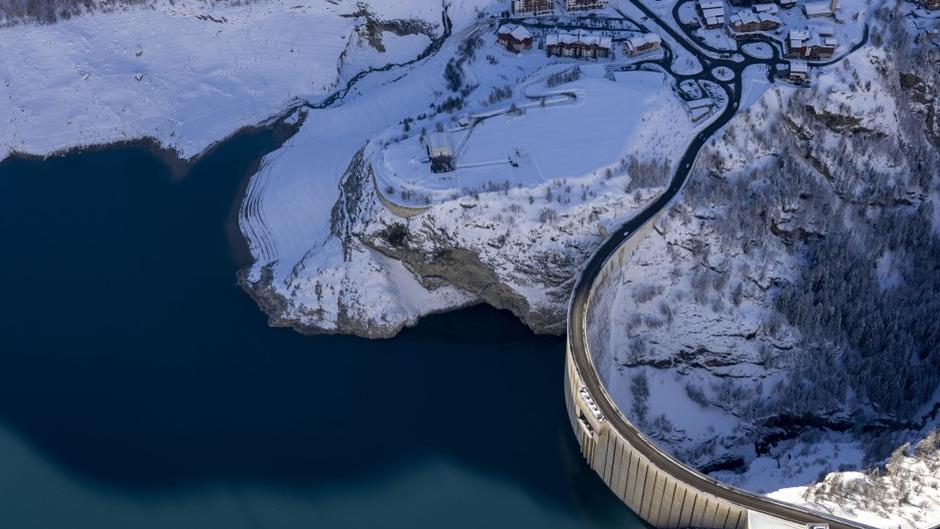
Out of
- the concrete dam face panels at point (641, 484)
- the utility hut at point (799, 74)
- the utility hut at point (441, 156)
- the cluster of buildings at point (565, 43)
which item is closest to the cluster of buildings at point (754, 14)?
the cluster of buildings at point (565, 43)

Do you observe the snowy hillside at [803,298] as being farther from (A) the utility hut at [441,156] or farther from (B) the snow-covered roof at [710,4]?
(A) the utility hut at [441,156]

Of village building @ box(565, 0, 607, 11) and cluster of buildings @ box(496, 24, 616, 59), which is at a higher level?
village building @ box(565, 0, 607, 11)

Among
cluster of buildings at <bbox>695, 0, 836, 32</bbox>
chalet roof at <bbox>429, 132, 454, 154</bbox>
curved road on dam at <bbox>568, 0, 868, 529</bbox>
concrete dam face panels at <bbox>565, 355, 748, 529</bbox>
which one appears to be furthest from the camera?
cluster of buildings at <bbox>695, 0, 836, 32</bbox>

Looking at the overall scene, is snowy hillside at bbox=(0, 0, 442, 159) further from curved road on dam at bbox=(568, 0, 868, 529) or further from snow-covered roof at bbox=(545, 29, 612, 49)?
curved road on dam at bbox=(568, 0, 868, 529)

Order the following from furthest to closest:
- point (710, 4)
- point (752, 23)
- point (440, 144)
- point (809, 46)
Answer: point (710, 4), point (752, 23), point (809, 46), point (440, 144)

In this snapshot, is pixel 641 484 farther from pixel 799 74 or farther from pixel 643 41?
pixel 643 41

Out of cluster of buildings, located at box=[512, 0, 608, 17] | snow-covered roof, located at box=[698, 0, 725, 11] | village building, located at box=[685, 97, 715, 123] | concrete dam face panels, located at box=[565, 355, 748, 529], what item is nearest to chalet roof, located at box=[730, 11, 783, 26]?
snow-covered roof, located at box=[698, 0, 725, 11]

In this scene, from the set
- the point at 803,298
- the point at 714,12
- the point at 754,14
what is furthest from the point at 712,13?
the point at 803,298
